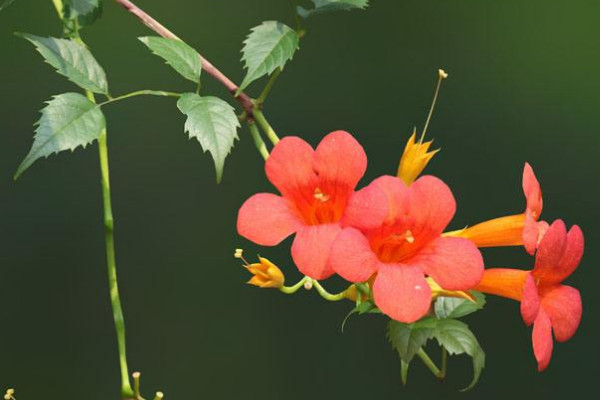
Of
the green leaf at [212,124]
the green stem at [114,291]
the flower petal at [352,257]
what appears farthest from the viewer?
the green stem at [114,291]

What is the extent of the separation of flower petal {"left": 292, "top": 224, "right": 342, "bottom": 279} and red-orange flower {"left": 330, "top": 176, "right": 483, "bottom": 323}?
2 centimetres

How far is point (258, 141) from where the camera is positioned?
1181 mm

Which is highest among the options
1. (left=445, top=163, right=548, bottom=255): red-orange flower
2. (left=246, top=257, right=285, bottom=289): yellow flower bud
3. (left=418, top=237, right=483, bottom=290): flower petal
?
(left=418, top=237, right=483, bottom=290): flower petal

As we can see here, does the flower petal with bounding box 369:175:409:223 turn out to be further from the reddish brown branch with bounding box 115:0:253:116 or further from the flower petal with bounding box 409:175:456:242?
the reddish brown branch with bounding box 115:0:253:116

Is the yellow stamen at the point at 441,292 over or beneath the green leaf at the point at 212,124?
beneath

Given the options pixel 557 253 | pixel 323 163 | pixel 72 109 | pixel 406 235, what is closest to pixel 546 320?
pixel 557 253

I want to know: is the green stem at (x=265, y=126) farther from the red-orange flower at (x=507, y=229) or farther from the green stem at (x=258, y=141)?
the red-orange flower at (x=507, y=229)

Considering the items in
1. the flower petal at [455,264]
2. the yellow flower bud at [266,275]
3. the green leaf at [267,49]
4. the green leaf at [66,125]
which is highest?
the green leaf at [267,49]

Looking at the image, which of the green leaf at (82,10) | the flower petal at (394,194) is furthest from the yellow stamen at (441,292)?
the green leaf at (82,10)

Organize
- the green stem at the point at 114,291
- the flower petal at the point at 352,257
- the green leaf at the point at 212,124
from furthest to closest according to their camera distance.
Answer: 1. the green stem at the point at 114,291
2. the green leaf at the point at 212,124
3. the flower petal at the point at 352,257

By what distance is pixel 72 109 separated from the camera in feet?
3.74

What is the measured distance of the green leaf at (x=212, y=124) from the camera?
110 centimetres

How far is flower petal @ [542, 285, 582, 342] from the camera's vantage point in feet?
3.75

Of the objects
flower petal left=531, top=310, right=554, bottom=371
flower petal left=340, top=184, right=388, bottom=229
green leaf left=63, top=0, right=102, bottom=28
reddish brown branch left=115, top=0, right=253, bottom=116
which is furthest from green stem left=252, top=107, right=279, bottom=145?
flower petal left=531, top=310, right=554, bottom=371
